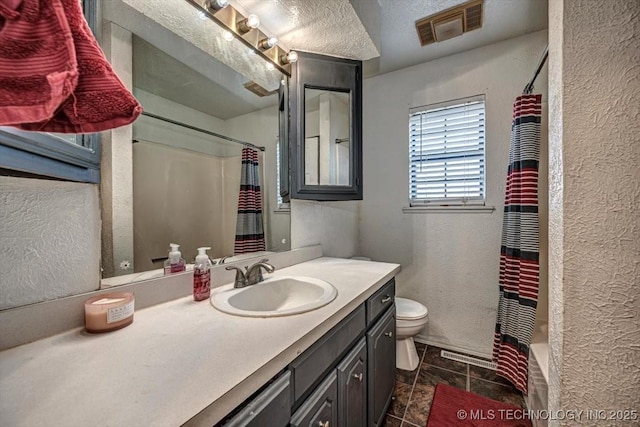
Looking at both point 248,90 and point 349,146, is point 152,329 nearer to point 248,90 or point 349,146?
point 248,90

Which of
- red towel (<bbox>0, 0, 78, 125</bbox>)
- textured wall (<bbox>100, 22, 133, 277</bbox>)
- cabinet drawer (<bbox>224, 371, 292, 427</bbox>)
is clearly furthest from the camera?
textured wall (<bbox>100, 22, 133, 277</bbox>)

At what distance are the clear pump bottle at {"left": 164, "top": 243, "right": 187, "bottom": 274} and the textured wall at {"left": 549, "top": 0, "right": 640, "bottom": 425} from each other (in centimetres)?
126

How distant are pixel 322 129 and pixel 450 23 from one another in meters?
1.09

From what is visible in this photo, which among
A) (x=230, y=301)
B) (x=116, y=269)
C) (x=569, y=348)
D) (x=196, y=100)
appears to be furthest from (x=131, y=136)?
(x=569, y=348)

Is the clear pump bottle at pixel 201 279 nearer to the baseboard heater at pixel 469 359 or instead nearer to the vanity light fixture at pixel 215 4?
the vanity light fixture at pixel 215 4

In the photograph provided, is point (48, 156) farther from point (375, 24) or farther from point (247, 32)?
point (375, 24)

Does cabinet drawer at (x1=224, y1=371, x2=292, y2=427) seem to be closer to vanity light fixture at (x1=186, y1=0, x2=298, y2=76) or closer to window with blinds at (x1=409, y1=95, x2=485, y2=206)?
vanity light fixture at (x1=186, y1=0, x2=298, y2=76)

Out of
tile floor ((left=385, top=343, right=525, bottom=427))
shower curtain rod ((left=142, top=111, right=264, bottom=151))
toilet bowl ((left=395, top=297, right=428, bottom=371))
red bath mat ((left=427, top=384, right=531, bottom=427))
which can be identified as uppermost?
shower curtain rod ((left=142, top=111, right=264, bottom=151))

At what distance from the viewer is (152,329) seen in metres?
0.67

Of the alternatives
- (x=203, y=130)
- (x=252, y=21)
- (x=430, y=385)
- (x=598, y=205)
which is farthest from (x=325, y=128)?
(x=430, y=385)

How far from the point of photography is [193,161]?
1030 millimetres

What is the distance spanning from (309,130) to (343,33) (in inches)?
21.0

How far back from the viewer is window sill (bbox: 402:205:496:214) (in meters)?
1.86

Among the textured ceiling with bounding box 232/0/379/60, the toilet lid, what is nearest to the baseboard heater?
the toilet lid
